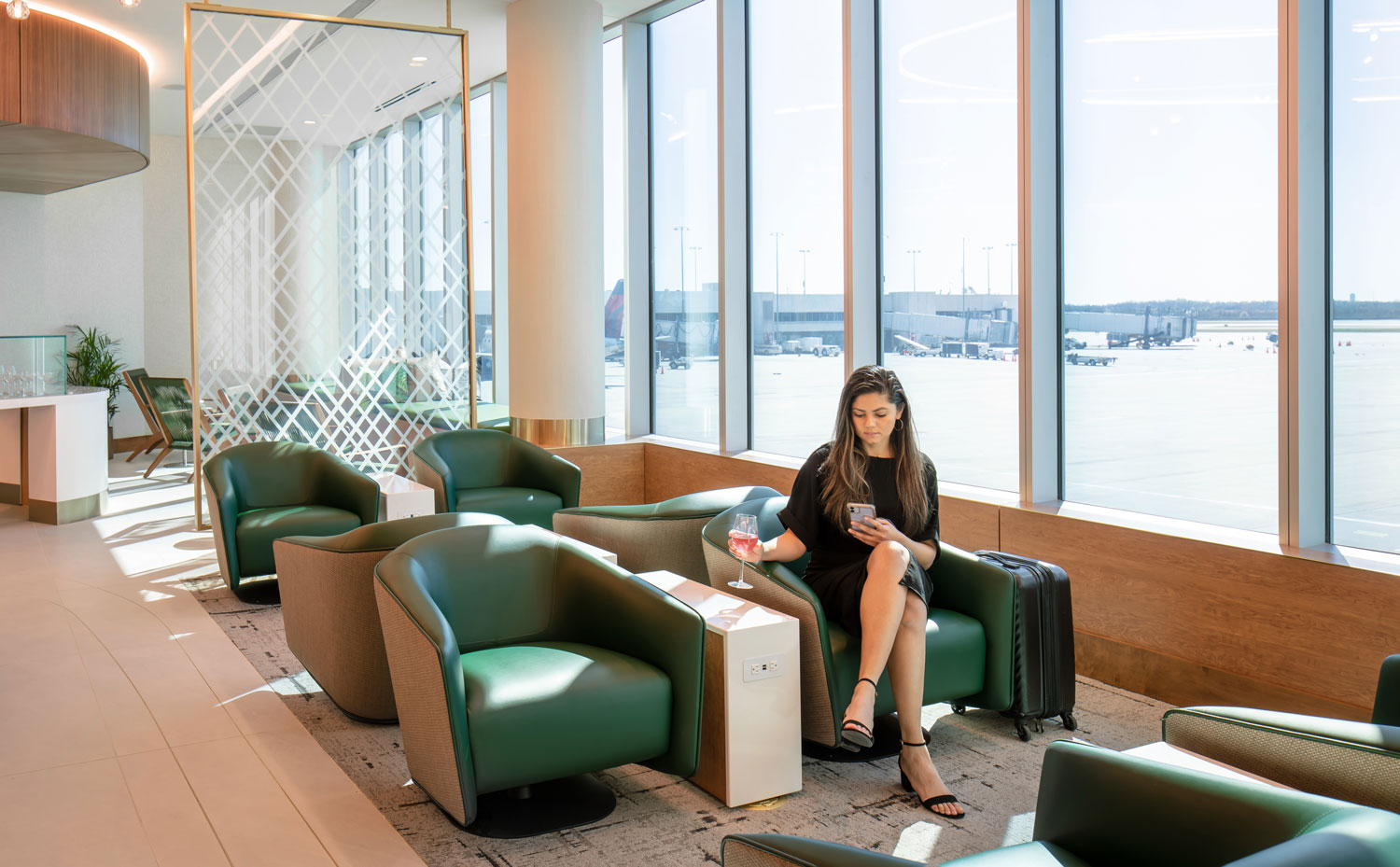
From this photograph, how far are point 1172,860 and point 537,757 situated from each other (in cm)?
151

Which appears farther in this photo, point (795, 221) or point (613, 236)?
point (613, 236)

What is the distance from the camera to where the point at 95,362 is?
35.3 feet

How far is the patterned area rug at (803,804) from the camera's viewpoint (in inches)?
105

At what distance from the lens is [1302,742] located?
2.06 meters

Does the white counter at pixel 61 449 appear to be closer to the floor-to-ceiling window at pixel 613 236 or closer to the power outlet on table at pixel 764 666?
the floor-to-ceiling window at pixel 613 236

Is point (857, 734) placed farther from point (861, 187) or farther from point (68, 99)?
point (68, 99)

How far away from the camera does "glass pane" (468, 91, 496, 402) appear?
8.91 meters

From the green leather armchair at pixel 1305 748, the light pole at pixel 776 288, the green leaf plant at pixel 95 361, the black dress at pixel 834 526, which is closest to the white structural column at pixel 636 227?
the light pole at pixel 776 288

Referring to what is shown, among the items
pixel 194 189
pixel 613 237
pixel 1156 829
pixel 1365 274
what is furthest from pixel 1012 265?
pixel 194 189

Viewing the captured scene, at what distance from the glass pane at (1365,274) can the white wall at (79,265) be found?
1081 centimetres

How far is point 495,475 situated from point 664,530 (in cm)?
217

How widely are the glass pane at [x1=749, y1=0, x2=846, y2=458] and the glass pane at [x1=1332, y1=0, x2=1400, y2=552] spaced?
244 centimetres

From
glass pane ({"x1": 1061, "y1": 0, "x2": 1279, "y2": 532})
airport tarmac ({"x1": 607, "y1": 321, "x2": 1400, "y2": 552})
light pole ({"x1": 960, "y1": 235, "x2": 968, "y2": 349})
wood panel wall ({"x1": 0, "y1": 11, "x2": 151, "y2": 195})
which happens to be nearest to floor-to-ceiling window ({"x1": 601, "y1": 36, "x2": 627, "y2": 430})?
airport tarmac ({"x1": 607, "y1": 321, "x2": 1400, "y2": 552})

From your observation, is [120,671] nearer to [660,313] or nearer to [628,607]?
[628,607]
